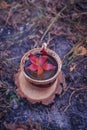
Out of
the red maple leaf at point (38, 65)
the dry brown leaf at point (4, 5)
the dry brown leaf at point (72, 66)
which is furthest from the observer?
the dry brown leaf at point (4, 5)

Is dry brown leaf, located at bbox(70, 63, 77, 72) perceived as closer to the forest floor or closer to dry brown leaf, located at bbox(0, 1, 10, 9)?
the forest floor

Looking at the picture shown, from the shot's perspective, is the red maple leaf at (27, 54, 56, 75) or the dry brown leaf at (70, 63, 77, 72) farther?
the dry brown leaf at (70, 63, 77, 72)

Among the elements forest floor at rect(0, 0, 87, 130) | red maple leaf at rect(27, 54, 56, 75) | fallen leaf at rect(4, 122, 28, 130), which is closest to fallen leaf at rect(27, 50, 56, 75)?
red maple leaf at rect(27, 54, 56, 75)

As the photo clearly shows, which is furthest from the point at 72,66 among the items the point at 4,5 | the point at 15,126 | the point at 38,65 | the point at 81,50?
the point at 4,5

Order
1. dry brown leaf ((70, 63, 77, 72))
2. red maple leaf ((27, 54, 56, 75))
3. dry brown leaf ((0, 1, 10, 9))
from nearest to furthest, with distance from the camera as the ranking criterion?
red maple leaf ((27, 54, 56, 75)) → dry brown leaf ((70, 63, 77, 72)) → dry brown leaf ((0, 1, 10, 9))

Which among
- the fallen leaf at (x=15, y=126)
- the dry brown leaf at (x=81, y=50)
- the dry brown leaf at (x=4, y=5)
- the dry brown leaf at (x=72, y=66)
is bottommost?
the fallen leaf at (x=15, y=126)

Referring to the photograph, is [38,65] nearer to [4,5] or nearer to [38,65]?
[38,65]

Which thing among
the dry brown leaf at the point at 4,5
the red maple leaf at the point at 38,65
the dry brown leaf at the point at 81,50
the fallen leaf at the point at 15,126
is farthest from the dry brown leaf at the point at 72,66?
the dry brown leaf at the point at 4,5

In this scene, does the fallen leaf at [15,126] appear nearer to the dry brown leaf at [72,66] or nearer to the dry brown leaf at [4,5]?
the dry brown leaf at [72,66]

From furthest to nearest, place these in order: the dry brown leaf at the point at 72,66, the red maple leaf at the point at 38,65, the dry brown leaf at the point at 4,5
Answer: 1. the dry brown leaf at the point at 4,5
2. the dry brown leaf at the point at 72,66
3. the red maple leaf at the point at 38,65

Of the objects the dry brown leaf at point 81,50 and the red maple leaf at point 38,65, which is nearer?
the red maple leaf at point 38,65
